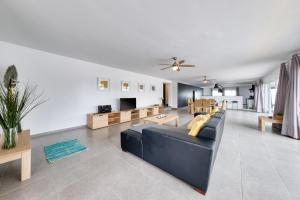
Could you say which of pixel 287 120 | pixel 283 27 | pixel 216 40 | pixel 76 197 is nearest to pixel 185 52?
pixel 216 40

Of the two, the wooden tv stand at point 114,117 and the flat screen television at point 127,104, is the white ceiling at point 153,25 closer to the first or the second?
the wooden tv stand at point 114,117

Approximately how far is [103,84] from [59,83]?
4.99ft

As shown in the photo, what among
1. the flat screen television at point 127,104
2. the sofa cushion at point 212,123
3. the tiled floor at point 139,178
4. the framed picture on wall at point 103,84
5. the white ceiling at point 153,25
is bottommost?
the tiled floor at point 139,178

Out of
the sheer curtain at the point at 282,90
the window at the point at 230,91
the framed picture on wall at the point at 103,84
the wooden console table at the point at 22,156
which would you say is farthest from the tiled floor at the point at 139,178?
the window at the point at 230,91

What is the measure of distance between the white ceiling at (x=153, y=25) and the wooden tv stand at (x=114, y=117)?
2.24 metres

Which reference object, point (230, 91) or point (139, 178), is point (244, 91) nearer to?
point (230, 91)

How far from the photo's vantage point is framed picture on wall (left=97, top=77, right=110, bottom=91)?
15.7 ft

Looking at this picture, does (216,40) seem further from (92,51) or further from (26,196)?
(26,196)

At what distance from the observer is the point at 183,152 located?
163cm

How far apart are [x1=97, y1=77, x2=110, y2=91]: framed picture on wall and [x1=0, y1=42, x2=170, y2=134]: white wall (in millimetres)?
155

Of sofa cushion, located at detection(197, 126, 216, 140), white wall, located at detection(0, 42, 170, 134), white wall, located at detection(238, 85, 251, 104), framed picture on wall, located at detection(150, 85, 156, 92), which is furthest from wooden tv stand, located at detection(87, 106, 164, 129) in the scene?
white wall, located at detection(238, 85, 251, 104)

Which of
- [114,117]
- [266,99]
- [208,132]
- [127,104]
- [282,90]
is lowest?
[114,117]

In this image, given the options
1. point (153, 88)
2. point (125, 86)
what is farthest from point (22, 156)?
point (153, 88)

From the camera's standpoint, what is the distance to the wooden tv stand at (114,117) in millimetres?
4191
